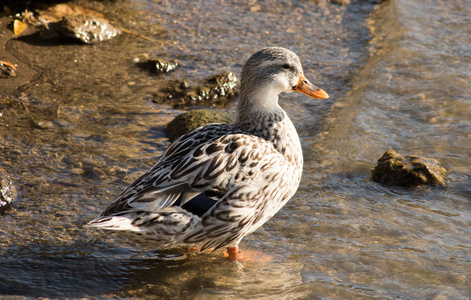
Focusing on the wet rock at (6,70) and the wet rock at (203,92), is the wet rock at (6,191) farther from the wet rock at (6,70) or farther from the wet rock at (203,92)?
the wet rock at (203,92)

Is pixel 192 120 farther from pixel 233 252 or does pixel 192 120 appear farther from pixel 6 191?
pixel 6 191

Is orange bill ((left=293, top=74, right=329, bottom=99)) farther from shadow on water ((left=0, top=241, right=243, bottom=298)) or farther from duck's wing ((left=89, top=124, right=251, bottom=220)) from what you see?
shadow on water ((left=0, top=241, right=243, bottom=298))

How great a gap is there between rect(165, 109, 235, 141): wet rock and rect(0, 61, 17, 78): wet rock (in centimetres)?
229

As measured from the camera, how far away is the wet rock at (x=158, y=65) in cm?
838

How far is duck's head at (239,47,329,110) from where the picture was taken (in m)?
5.53

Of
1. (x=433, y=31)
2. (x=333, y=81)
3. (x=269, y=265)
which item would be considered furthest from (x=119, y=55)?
(x=433, y=31)

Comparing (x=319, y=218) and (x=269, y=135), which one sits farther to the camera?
(x=319, y=218)

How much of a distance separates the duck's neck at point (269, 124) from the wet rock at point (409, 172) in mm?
1440

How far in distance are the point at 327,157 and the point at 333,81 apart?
84.2 inches

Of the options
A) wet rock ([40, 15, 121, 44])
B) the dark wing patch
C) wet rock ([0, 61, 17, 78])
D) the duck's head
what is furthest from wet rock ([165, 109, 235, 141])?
wet rock ([40, 15, 121, 44])

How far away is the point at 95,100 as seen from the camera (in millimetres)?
7531

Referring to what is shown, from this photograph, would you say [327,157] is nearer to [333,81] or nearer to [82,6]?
[333,81]

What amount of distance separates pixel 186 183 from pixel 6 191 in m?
1.82

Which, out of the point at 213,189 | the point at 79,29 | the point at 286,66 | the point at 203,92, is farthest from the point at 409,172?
the point at 79,29
